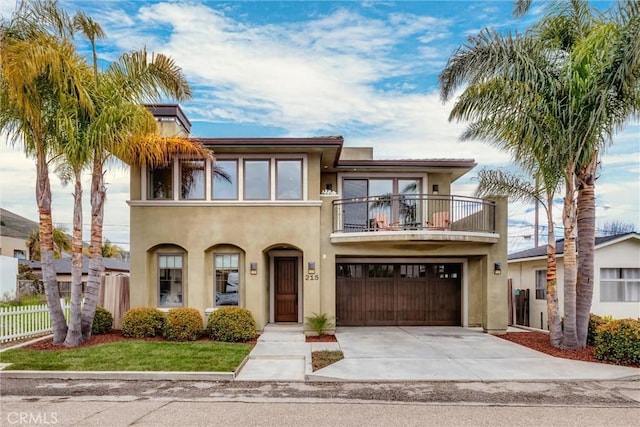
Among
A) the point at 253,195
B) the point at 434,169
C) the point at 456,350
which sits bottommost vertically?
the point at 456,350

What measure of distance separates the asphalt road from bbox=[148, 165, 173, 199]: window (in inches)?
255

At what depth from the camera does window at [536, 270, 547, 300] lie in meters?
16.7

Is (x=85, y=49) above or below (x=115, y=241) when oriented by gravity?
above

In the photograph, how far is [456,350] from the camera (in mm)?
10977

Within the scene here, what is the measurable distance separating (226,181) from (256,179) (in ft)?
3.08

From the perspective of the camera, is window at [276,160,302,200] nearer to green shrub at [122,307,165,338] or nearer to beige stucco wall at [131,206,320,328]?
beige stucco wall at [131,206,320,328]

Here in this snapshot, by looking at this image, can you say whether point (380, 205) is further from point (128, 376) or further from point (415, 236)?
point (128, 376)

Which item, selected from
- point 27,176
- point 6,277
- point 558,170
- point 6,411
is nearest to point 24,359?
point 6,411

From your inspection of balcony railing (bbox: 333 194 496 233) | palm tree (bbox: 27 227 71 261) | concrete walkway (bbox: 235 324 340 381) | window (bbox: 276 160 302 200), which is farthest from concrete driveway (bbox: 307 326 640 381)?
palm tree (bbox: 27 227 71 261)

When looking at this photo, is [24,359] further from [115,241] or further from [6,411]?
[115,241]

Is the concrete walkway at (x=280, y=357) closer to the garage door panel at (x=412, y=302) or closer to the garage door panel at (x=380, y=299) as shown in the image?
the garage door panel at (x=380, y=299)

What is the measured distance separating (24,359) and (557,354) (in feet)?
39.7

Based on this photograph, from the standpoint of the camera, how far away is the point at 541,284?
1697 centimetres

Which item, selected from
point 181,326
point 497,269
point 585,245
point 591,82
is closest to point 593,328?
point 585,245
